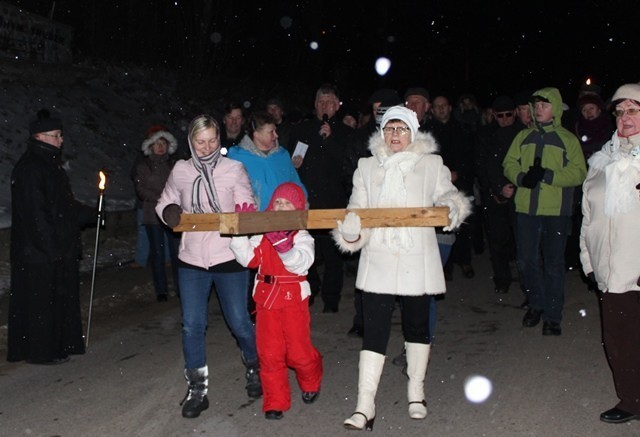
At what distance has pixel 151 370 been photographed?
7105mm

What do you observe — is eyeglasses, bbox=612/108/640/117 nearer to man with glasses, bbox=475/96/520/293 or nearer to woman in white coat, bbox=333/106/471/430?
woman in white coat, bbox=333/106/471/430

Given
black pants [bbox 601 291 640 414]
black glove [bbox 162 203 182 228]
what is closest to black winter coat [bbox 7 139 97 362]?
black glove [bbox 162 203 182 228]

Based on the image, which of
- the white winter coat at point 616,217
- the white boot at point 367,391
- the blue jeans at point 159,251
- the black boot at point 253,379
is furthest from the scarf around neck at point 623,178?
the blue jeans at point 159,251

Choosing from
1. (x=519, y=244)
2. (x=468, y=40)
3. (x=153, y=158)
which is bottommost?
(x=519, y=244)

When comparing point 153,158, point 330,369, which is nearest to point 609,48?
point 153,158

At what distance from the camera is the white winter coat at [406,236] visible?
A: 18.1 ft

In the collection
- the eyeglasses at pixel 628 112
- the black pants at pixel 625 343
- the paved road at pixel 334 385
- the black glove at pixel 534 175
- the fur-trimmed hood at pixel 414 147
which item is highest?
the eyeglasses at pixel 628 112

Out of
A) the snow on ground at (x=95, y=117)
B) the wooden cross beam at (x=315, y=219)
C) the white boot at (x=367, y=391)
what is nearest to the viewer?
the wooden cross beam at (x=315, y=219)

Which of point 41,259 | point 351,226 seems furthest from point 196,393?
point 41,259

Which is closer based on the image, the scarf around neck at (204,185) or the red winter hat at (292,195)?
the red winter hat at (292,195)

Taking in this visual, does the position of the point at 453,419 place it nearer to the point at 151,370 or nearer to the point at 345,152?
the point at 151,370

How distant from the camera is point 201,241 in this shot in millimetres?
5875

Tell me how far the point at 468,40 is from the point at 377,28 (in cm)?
785

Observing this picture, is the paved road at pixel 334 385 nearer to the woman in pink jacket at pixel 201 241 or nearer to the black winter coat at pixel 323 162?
the woman in pink jacket at pixel 201 241
